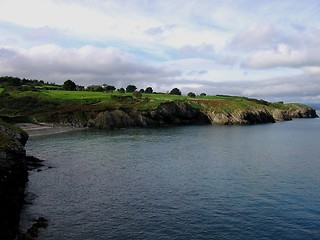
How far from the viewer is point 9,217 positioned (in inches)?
1233

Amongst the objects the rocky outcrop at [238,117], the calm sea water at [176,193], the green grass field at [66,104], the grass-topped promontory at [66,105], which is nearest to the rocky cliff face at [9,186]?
the calm sea water at [176,193]

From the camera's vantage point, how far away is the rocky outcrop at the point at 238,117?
157 meters

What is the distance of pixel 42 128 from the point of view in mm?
119812

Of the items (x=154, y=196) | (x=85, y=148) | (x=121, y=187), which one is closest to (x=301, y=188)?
(x=154, y=196)

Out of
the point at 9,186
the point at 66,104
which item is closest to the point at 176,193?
the point at 9,186

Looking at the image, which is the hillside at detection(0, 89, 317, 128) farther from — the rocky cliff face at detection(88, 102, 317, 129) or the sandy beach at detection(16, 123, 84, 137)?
the sandy beach at detection(16, 123, 84, 137)

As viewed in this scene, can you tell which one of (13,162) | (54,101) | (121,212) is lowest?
(121,212)

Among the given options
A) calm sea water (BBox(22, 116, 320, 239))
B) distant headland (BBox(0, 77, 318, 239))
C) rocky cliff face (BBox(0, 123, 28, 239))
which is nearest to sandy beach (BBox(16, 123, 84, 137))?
distant headland (BBox(0, 77, 318, 239))

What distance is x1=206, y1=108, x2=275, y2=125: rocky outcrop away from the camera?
15738 cm

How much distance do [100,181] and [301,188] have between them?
2856 cm

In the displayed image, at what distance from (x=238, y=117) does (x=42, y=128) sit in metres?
89.7

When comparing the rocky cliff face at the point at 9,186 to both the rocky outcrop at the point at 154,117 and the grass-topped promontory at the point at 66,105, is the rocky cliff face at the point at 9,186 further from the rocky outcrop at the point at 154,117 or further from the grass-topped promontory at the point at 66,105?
the rocky outcrop at the point at 154,117

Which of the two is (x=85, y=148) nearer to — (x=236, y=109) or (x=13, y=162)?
(x=13, y=162)

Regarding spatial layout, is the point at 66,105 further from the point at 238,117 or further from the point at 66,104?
the point at 238,117
